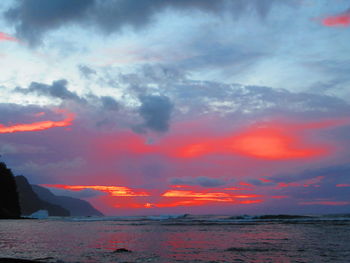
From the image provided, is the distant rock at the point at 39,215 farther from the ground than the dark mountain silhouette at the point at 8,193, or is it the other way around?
the dark mountain silhouette at the point at 8,193

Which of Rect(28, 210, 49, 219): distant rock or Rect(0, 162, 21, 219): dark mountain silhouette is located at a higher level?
Rect(0, 162, 21, 219): dark mountain silhouette

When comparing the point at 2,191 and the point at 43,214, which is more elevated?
the point at 2,191

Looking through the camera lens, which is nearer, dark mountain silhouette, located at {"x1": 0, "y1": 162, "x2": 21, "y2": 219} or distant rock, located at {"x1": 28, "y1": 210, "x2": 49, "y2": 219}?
dark mountain silhouette, located at {"x1": 0, "y1": 162, "x2": 21, "y2": 219}

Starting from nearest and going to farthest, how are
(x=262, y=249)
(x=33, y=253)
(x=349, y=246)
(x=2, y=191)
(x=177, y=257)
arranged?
1. (x=177, y=257)
2. (x=33, y=253)
3. (x=262, y=249)
4. (x=349, y=246)
5. (x=2, y=191)

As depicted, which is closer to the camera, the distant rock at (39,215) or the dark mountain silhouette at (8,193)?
the dark mountain silhouette at (8,193)

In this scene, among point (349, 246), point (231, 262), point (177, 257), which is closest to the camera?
point (231, 262)

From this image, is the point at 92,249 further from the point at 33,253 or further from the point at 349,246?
the point at 349,246

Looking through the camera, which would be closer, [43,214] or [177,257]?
[177,257]

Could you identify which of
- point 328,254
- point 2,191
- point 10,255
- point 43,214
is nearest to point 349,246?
point 328,254

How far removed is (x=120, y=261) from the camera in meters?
→ 20.2

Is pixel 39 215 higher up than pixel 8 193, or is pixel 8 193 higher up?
pixel 8 193

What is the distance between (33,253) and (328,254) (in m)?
20.6

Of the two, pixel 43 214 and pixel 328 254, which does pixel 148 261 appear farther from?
pixel 43 214

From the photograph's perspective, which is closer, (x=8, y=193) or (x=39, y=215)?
(x=8, y=193)
